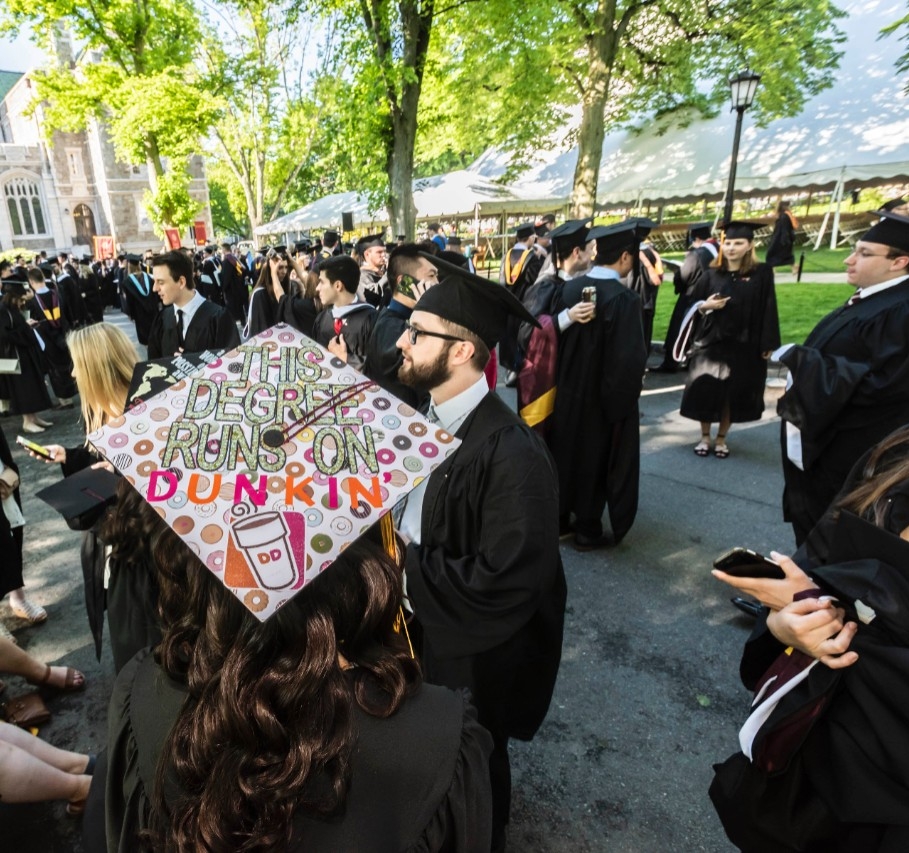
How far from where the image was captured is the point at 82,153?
139 feet

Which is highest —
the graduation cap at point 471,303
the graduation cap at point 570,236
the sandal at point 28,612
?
the graduation cap at point 570,236

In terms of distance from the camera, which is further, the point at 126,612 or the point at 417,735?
the point at 126,612

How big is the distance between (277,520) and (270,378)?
36 cm

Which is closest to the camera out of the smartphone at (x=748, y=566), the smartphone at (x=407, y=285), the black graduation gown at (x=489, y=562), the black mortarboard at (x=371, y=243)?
the smartphone at (x=748, y=566)

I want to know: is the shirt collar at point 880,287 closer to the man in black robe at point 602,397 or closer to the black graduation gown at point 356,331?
the man in black robe at point 602,397

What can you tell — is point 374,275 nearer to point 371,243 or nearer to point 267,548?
point 371,243

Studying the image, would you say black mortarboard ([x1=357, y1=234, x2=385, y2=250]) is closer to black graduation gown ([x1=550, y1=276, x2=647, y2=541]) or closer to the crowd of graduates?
the crowd of graduates

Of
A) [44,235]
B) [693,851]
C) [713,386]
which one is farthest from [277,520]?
[44,235]

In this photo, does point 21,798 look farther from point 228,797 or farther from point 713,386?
point 713,386

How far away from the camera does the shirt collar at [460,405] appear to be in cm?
209

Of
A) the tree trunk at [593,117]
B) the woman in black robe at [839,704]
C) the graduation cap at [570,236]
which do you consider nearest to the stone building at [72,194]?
the tree trunk at [593,117]

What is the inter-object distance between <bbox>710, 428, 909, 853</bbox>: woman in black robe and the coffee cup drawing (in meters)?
1.07

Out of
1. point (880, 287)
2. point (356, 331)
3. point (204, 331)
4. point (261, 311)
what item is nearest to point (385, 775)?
point (880, 287)

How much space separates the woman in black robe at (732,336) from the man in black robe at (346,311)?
3.10m
